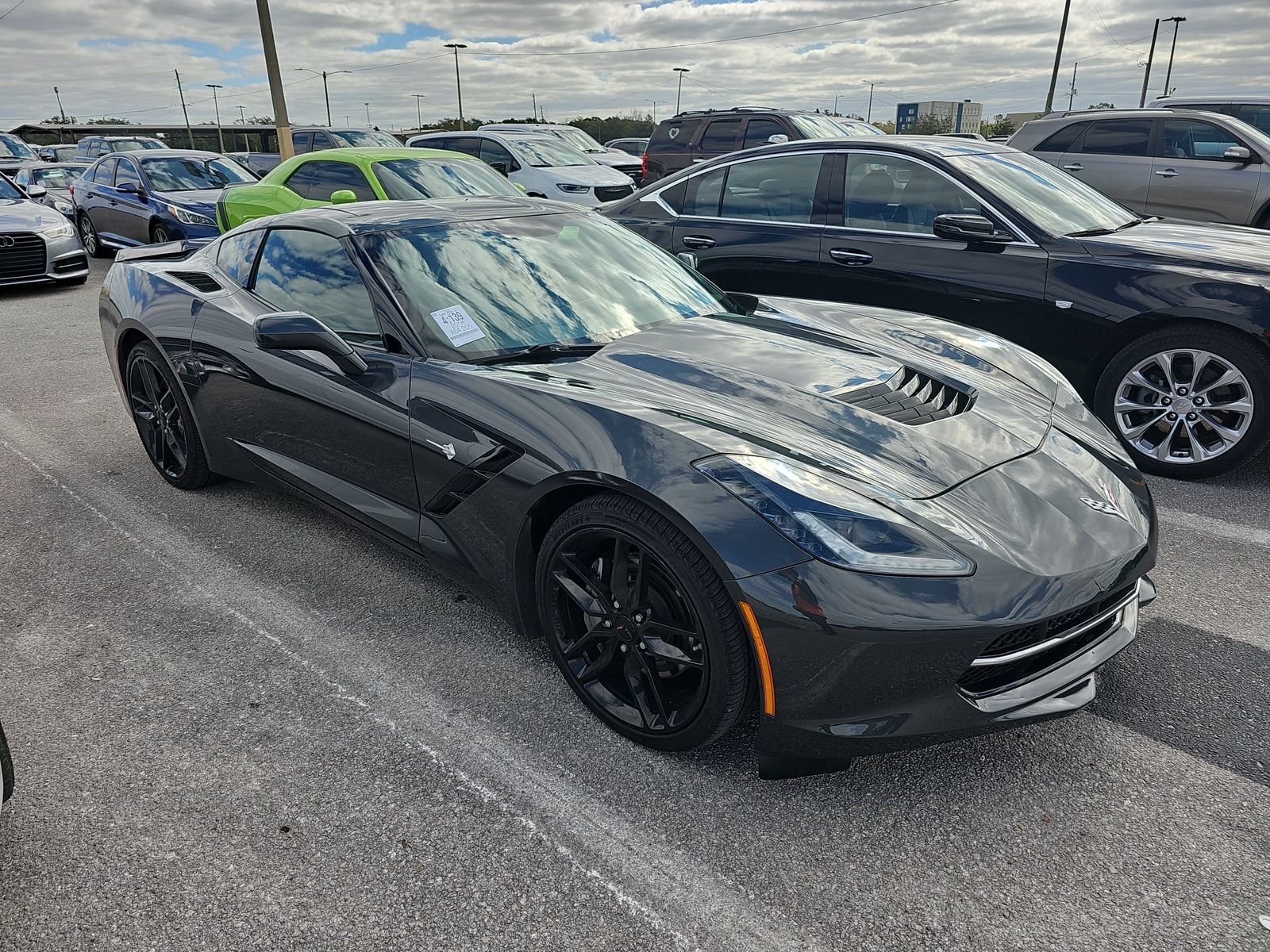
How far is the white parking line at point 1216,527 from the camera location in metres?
3.61

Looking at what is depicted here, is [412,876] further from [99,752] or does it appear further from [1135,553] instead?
[1135,553]

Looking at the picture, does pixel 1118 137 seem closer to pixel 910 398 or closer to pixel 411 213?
pixel 910 398

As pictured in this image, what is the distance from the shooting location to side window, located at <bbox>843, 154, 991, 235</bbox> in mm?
Answer: 4867

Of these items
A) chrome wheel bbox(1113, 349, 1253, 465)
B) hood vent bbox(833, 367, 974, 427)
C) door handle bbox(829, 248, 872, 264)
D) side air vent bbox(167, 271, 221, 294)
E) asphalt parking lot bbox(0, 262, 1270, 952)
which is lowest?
asphalt parking lot bbox(0, 262, 1270, 952)

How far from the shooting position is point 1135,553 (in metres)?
2.23

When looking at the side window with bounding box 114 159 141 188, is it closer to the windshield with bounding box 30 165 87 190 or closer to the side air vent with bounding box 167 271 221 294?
the windshield with bounding box 30 165 87 190

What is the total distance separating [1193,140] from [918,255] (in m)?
5.83

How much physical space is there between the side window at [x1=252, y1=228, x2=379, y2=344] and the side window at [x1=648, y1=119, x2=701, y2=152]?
1103cm

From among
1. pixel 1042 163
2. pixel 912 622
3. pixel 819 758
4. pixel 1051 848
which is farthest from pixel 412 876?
pixel 1042 163

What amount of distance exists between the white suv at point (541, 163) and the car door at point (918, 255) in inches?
237

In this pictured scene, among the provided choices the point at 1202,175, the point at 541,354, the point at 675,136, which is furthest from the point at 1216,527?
the point at 675,136

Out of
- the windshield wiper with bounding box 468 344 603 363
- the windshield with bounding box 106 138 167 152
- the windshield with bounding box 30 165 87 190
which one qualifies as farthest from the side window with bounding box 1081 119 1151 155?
the windshield with bounding box 106 138 167 152

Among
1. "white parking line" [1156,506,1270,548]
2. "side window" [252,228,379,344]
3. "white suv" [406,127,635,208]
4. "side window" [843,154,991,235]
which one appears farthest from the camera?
"white suv" [406,127,635,208]

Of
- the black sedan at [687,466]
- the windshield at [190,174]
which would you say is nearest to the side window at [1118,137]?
the black sedan at [687,466]
